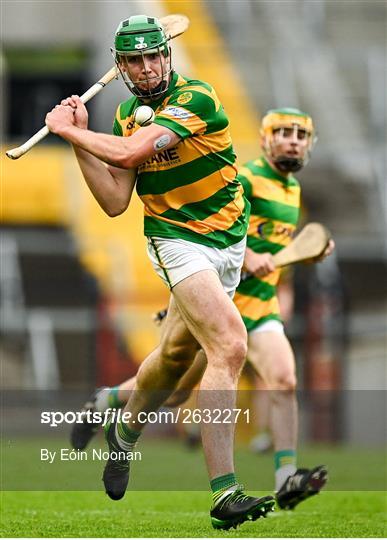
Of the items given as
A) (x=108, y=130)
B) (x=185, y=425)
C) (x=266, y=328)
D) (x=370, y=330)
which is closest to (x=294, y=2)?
(x=108, y=130)

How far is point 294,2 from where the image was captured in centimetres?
2014

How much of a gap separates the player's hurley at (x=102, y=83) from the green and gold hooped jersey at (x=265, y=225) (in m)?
0.91

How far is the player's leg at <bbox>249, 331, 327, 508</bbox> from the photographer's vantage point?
22.3 ft

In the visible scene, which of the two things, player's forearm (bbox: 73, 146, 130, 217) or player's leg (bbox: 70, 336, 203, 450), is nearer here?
player's forearm (bbox: 73, 146, 130, 217)

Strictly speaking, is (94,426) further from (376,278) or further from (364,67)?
(364,67)

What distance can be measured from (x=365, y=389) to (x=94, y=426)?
6.95m

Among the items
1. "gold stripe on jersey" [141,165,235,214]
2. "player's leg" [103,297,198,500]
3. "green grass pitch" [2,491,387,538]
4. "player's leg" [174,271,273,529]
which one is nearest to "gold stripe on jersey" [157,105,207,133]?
"gold stripe on jersey" [141,165,235,214]

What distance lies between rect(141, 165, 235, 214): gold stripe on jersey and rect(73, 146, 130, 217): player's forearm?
0.38 ft

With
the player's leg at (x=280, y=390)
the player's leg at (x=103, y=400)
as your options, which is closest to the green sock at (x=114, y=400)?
the player's leg at (x=103, y=400)

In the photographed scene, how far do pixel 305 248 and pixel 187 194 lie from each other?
66.9 inches

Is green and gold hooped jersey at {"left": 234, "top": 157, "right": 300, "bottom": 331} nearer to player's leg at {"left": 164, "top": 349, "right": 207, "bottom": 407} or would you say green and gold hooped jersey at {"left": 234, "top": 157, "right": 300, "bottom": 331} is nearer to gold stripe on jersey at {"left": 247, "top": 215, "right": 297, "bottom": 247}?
gold stripe on jersey at {"left": 247, "top": 215, "right": 297, "bottom": 247}

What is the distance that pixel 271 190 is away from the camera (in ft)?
24.0

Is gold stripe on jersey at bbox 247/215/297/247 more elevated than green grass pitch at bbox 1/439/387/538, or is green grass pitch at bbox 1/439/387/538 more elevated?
gold stripe on jersey at bbox 247/215/297/247

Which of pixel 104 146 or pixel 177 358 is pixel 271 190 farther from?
pixel 104 146
